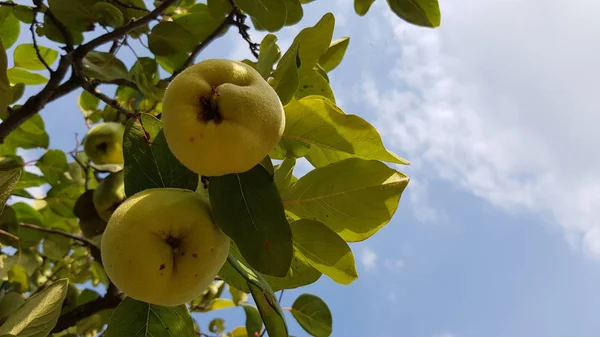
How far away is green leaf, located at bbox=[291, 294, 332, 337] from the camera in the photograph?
5.53ft

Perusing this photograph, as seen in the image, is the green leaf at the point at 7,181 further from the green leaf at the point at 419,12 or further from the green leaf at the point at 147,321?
the green leaf at the point at 419,12

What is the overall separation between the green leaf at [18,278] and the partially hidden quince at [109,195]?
66cm

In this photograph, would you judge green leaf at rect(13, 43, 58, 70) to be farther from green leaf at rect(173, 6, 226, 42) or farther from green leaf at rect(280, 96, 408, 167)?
green leaf at rect(280, 96, 408, 167)

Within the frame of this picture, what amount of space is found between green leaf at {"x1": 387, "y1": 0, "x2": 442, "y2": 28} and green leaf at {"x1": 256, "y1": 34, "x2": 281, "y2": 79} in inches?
21.0

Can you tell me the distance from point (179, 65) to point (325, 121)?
1.26 meters

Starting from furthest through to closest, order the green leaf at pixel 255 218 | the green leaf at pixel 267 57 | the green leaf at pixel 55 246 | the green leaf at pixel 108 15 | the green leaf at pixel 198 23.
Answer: the green leaf at pixel 55 246 < the green leaf at pixel 198 23 < the green leaf at pixel 108 15 < the green leaf at pixel 267 57 < the green leaf at pixel 255 218

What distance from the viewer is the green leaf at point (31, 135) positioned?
2.59m

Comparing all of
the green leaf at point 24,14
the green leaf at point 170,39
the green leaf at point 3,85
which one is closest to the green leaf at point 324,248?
the green leaf at point 3,85

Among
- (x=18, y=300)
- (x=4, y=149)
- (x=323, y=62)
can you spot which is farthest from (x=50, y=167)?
(x=323, y=62)

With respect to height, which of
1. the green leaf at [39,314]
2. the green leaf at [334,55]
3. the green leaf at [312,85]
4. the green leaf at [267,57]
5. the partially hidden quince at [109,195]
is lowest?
the green leaf at [39,314]

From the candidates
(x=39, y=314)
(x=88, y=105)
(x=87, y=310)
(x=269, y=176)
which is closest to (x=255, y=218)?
(x=269, y=176)

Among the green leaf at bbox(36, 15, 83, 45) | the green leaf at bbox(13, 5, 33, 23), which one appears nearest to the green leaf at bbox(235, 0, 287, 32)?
the green leaf at bbox(36, 15, 83, 45)

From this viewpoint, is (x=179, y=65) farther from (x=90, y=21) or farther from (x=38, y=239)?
(x=38, y=239)

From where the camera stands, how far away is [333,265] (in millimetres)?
1260
